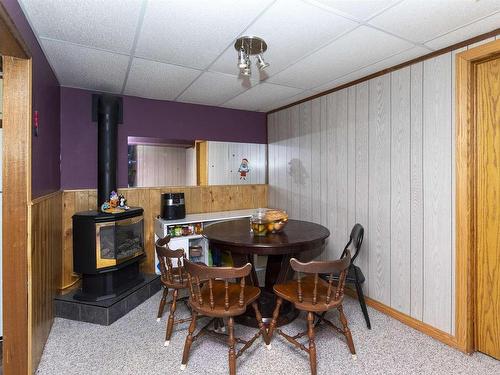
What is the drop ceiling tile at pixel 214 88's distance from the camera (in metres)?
2.93

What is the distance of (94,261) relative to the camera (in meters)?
2.68

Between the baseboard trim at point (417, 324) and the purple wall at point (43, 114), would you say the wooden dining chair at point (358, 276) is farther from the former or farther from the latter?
the purple wall at point (43, 114)

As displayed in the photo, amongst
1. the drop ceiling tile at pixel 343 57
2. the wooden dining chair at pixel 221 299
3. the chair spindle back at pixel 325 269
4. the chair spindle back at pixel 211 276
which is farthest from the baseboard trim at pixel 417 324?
the drop ceiling tile at pixel 343 57

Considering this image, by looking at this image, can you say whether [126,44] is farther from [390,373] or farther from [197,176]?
[390,373]

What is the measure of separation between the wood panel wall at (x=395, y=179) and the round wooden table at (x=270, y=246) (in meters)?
0.62

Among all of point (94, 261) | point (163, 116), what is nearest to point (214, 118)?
point (163, 116)

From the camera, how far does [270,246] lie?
214cm

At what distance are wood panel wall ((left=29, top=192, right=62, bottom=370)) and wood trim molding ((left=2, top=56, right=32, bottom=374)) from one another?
0.06 metres

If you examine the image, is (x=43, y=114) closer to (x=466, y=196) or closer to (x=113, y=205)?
(x=113, y=205)

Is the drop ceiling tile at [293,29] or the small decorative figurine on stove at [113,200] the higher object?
the drop ceiling tile at [293,29]

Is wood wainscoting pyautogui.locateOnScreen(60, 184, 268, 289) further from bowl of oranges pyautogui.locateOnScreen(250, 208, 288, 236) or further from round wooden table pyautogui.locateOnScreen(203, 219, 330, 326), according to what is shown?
bowl of oranges pyautogui.locateOnScreen(250, 208, 288, 236)

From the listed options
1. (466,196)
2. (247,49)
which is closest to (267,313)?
(466,196)

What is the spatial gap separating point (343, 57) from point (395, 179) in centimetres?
117

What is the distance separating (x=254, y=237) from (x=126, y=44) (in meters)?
1.80
